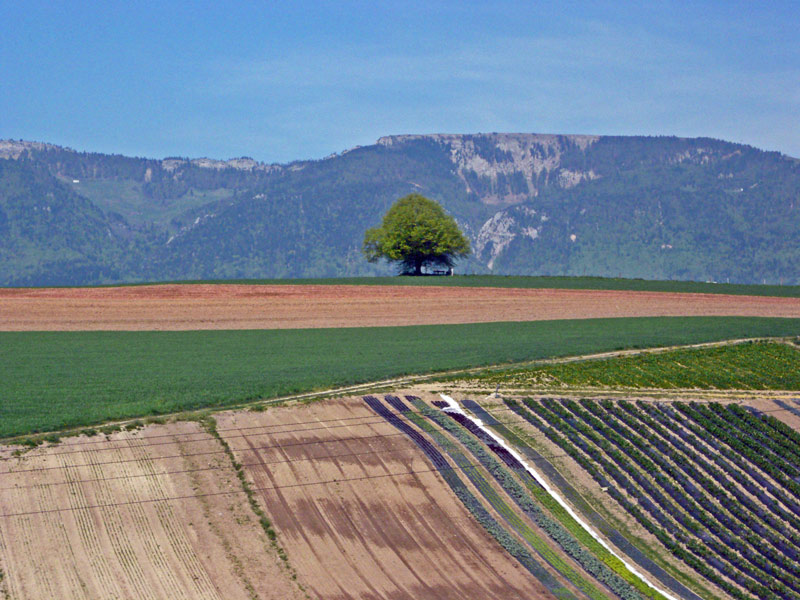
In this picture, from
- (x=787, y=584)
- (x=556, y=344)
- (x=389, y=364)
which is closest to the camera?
(x=787, y=584)

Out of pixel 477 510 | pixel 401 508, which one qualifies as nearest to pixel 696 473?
pixel 477 510

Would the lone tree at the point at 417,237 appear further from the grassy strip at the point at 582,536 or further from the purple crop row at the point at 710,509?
the grassy strip at the point at 582,536

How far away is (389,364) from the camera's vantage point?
51.6 m

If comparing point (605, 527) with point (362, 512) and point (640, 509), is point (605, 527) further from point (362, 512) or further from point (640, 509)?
point (362, 512)

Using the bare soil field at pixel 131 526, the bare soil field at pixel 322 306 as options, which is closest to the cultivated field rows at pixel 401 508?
the bare soil field at pixel 131 526

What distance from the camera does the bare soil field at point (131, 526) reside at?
27828mm

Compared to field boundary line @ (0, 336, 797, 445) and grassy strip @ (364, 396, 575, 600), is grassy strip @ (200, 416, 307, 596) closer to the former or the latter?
field boundary line @ (0, 336, 797, 445)

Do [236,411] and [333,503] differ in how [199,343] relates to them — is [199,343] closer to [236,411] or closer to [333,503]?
[236,411]

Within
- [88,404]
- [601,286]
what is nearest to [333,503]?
[88,404]

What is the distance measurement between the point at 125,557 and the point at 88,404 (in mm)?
12850

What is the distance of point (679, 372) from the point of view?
2051 inches

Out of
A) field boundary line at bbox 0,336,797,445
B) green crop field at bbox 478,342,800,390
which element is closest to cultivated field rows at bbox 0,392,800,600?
field boundary line at bbox 0,336,797,445

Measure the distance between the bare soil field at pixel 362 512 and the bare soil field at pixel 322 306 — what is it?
3064 cm

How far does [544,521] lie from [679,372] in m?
20.7
